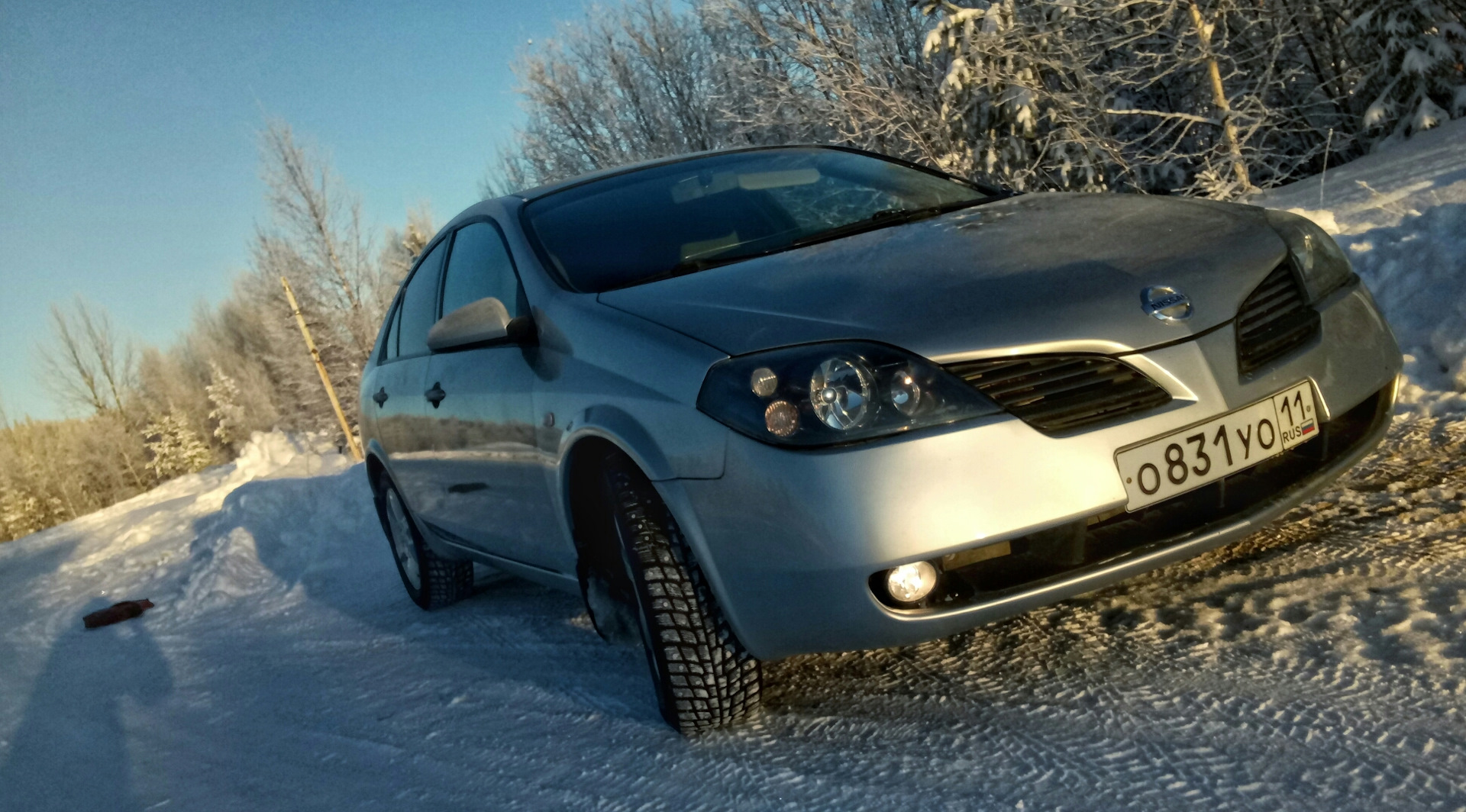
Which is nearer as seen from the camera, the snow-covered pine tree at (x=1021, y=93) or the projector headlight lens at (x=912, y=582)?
the projector headlight lens at (x=912, y=582)

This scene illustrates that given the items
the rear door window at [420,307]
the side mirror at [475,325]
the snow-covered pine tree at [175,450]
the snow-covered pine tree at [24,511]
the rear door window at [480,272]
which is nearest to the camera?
the side mirror at [475,325]

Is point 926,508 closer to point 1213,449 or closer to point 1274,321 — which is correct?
point 1213,449

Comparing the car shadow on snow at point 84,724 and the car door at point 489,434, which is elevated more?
the car door at point 489,434

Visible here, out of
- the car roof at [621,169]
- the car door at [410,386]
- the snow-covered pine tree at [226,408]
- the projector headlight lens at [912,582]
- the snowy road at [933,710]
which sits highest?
the snow-covered pine tree at [226,408]

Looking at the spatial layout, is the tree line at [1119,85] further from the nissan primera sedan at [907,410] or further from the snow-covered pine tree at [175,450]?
the snow-covered pine tree at [175,450]

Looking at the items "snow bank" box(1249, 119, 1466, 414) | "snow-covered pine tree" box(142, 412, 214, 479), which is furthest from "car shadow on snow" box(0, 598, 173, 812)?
"snow-covered pine tree" box(142, 412, 214, 479)

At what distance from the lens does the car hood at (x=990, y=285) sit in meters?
2.28

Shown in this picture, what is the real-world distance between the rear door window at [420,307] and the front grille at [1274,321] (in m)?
2.85

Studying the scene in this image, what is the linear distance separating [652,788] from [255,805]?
1.29 metres

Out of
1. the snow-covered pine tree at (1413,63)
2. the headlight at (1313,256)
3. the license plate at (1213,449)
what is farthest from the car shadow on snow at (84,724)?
the snow-covered pine tree at (1413,63)

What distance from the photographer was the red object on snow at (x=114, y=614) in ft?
23.3

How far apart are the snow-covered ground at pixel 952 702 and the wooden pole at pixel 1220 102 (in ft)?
23.3

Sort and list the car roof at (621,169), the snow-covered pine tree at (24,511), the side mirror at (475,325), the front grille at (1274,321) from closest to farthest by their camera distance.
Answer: the front grille at (1274,321) → the side mirror at (475,325) → the car roof at (621,169) → the snow-covered pine tree at (24,511)

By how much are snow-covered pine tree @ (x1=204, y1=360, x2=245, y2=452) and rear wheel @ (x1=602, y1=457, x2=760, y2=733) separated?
61173 mm
